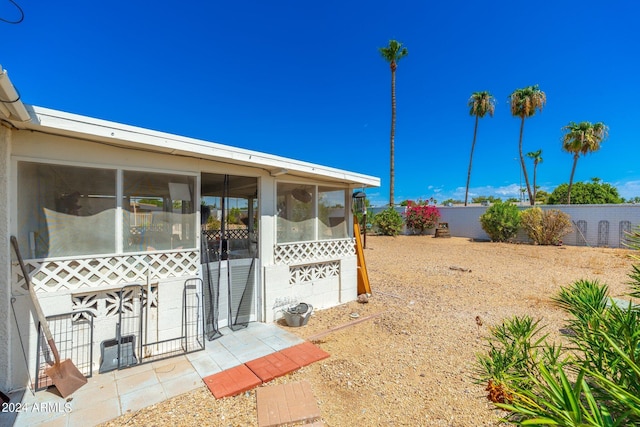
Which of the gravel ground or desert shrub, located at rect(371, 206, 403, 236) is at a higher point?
desert shrub, located at rect(371, 206, 403, 236)

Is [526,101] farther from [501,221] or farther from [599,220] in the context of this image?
[501,221]

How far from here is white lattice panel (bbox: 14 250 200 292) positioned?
10.5ft

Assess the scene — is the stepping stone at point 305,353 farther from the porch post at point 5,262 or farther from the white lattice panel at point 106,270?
the porch post at point 5,262

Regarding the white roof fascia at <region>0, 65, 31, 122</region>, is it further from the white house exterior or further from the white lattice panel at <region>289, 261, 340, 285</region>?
the white lattice panel at <region>289, 261, 340, 285</region>

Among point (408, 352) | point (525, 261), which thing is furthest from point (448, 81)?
point (408, 352)

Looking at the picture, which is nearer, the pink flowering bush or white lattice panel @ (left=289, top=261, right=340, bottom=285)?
white lattice panel @ (left=289, top=261, right=340, bottom=285)

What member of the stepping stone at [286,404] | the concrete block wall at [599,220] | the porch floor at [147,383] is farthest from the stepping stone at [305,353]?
the concrete block wall at [599,220]

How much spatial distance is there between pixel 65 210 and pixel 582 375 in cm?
499

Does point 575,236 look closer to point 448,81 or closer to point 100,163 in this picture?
point 448,81

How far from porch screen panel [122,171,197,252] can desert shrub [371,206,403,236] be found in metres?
16.6

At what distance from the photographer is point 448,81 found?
19031mm

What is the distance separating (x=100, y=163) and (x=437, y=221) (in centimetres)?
2004

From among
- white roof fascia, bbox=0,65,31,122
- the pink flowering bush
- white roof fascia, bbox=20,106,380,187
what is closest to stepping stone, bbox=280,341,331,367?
white roof fascia, bbox=20,106,380,187

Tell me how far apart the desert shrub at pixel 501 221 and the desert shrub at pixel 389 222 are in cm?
534
